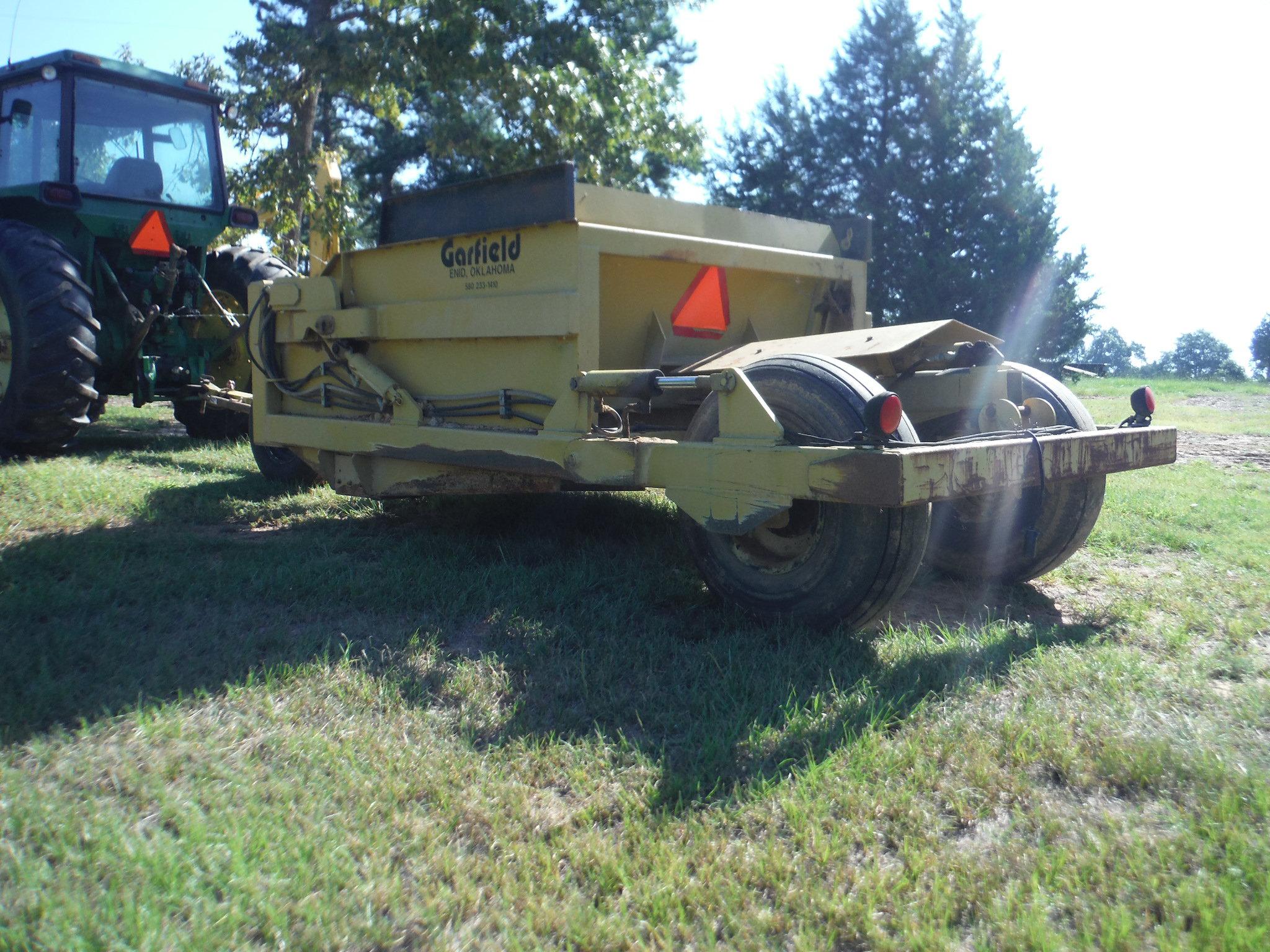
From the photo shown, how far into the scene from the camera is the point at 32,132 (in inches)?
270

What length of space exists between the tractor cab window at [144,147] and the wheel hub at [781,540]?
230 inches

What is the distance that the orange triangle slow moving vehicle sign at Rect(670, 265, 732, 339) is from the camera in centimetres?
446

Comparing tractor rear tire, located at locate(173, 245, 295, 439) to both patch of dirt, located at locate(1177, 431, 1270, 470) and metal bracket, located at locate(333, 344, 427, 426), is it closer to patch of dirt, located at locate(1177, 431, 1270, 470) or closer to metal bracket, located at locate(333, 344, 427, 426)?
metal bracket, located at locate(333, 344, 427, 426)

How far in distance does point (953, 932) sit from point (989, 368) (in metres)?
2.60

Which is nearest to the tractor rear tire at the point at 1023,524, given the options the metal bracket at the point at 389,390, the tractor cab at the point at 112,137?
the metal bracket at the point at 389,390

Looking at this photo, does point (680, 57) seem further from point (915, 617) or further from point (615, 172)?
point (915, 617)

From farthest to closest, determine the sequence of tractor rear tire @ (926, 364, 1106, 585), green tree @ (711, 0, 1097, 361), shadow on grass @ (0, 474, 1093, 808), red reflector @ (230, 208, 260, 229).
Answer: green tree @ (711, 0, 1097, 361) → red reflector @ (230, 208, 260, 229) → tractor rear tire @ (926, 364, 1106, 585) → shadow on grass @ (0, 474, 1093, 808)

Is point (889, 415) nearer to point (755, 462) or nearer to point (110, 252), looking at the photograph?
point (755, 462)

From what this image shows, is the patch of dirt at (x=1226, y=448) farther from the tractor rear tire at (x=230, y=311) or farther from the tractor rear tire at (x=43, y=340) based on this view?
the tractor rear tire at (x=43, y=340)

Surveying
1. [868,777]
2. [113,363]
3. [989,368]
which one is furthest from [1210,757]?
[113,363]

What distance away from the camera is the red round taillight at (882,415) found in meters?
2.97

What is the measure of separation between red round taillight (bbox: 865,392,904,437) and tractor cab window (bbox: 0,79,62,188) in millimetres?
6334

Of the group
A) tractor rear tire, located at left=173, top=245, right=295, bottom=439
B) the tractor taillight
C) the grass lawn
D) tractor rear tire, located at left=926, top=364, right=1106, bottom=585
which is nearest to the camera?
the grass lawn

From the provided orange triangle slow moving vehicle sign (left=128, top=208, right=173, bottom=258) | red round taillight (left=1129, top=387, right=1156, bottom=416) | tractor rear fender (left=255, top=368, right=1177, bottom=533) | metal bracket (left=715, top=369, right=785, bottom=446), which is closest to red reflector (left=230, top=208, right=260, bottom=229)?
orange triangle slow moving vehicle sign (left=128, top=208, right=173, bottom=258)
